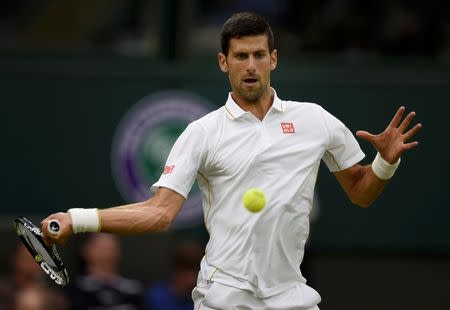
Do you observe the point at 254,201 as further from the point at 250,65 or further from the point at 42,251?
the point at 42,251

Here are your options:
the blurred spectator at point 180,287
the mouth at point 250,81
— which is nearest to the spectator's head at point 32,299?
the blurred spectator at point 180,287

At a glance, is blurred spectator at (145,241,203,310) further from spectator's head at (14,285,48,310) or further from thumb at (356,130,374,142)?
thumb at (356,130,374,142)

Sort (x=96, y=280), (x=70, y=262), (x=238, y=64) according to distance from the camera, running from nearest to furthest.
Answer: (x=238, y=64), (x=96, y=280), (x=70, y=262)

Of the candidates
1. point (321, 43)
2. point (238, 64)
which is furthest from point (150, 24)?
point (238, 64)

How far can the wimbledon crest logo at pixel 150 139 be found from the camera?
12016 millimetres

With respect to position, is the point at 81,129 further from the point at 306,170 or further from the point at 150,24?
the point at 306,170

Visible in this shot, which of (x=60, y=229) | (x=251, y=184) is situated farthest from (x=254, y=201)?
(x=60, y=229)

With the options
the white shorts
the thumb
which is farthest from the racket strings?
the thumb

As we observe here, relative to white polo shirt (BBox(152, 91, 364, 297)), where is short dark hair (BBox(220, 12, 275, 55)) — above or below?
above

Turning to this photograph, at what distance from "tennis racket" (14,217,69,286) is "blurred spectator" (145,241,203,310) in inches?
160

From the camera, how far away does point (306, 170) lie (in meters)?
6.74

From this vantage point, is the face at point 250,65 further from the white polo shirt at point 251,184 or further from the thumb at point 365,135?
the thumb at point 365,135

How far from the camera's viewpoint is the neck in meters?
6.82

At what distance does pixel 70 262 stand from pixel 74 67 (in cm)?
183
